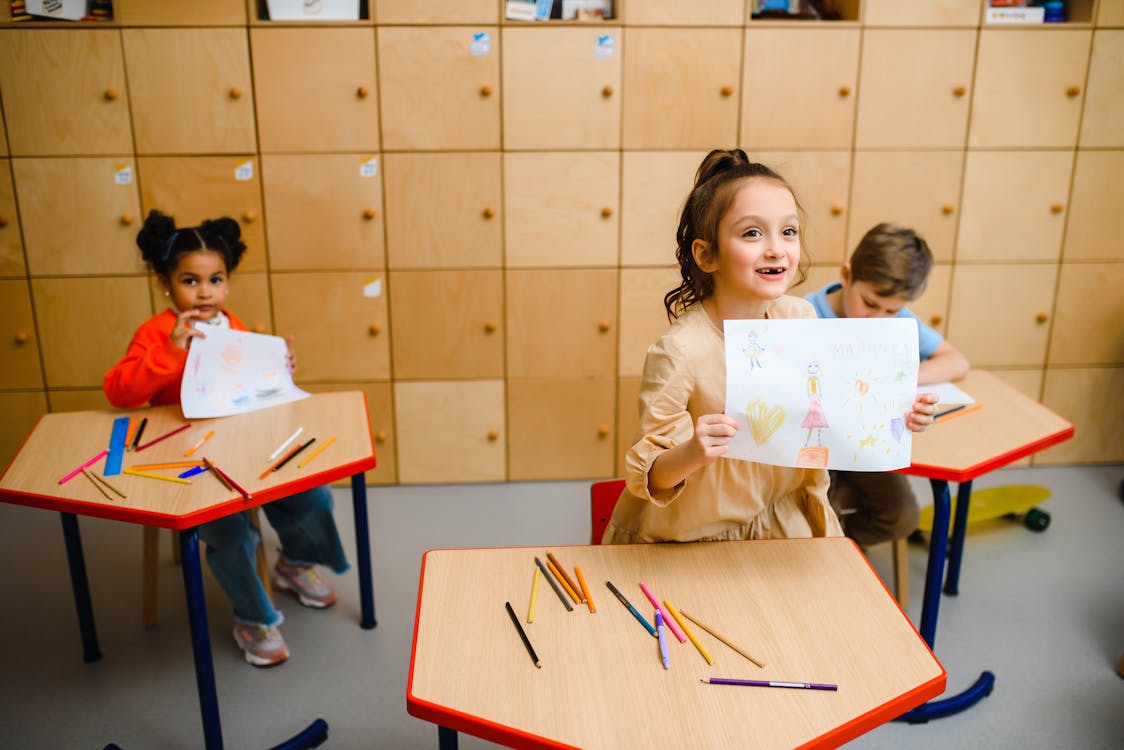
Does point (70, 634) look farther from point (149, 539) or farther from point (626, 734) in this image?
point (626, 734)

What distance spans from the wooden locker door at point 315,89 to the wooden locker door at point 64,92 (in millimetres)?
469

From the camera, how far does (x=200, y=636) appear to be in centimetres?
172

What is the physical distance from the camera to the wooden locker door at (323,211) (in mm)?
2902

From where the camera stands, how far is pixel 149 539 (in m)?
2.27

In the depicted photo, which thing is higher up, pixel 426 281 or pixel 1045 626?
pixel 426 281

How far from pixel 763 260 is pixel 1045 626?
171 cm

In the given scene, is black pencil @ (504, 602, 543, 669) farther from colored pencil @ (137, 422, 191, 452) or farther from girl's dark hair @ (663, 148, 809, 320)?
colored pencil @ (137, 422, 191, 452)

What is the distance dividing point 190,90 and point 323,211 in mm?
575

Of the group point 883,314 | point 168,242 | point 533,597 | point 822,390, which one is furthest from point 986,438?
point 168,242

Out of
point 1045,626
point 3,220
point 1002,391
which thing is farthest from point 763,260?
point 3,220

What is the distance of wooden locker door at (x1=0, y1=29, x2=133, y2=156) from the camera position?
275cm

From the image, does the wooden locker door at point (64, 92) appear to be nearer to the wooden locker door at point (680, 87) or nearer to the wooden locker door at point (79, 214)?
the wooden locker door at point (79, 214)

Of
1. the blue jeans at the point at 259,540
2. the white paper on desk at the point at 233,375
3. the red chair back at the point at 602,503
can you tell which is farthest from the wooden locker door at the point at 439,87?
the red chair back at the point at 602,503

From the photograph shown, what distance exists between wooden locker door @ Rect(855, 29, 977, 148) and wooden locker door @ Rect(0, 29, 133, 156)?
101 inches
